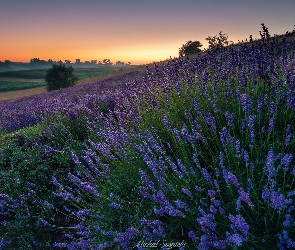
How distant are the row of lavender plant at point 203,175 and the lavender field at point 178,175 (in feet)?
0.04

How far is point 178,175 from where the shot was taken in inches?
78.0

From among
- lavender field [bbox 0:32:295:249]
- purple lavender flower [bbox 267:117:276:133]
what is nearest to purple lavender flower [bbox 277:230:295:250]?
lavender field [bbox 0:32:295:249]

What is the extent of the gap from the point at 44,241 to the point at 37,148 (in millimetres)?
1975

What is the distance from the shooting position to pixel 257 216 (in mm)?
1730

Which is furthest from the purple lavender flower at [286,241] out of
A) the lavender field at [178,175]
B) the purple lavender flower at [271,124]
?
the purple lavender flower at [271,124]

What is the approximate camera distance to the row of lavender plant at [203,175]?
1.60m

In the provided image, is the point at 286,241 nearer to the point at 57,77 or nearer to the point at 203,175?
the point at 203,175

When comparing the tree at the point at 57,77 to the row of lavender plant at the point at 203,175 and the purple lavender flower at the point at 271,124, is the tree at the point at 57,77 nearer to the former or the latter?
the row of lavender plant at the point at 203,175

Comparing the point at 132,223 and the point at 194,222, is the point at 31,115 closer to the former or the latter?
the point at 132,223

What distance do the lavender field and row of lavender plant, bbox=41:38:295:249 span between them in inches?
0.5

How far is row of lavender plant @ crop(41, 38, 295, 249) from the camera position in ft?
5.24

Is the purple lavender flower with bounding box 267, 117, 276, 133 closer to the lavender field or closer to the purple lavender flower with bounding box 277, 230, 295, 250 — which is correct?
the lavender field

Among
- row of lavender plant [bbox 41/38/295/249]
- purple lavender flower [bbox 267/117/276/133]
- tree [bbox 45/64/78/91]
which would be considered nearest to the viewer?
row of lavender plant [bbox 41/38/295/249]

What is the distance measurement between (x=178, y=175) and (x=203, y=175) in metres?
0.29
